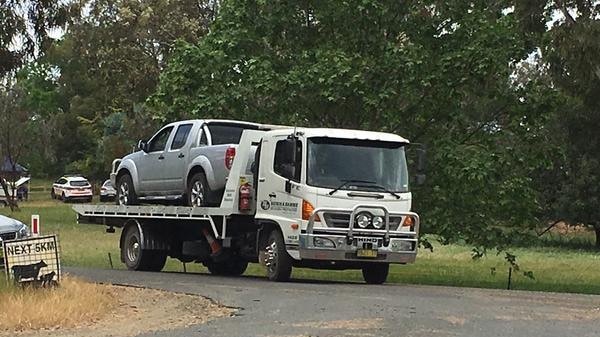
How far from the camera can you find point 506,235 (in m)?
23.0

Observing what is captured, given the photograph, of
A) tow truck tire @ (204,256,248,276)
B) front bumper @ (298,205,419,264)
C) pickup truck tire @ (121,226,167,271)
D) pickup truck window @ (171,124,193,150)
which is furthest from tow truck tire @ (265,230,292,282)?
pickup truck tire @ (121,226,167,271)

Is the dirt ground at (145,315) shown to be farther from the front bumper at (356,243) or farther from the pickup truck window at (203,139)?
the pickup truck window at (203,139)

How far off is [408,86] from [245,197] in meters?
5.53

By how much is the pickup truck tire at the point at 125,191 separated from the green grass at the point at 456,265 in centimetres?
344

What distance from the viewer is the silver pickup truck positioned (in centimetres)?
1831

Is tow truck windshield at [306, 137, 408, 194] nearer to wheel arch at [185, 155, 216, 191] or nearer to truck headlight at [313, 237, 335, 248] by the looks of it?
truck headlight at [313, 237, 335, 248]

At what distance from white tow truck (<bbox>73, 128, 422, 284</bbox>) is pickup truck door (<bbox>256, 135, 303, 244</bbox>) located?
16 mm

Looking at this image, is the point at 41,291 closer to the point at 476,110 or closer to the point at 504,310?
the point at 504,310

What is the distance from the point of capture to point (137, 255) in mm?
20828

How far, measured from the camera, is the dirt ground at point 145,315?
11.5 meters

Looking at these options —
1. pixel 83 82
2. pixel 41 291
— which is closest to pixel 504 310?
pixel 41 291

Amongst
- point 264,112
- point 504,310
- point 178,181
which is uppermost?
point 264,112

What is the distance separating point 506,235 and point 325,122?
14.9 feet

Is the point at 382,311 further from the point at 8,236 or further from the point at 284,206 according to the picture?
the point at 8,236
